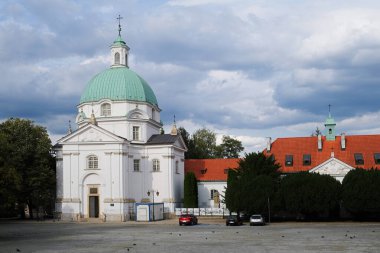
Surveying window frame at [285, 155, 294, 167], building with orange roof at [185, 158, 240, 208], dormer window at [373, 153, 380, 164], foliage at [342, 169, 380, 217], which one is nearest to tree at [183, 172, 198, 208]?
building with orange roof at [185, 158, 240, 208]

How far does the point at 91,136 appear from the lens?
223 feet

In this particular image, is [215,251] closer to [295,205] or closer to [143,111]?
[295,205]

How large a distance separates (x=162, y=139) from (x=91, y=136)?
31.9 feet

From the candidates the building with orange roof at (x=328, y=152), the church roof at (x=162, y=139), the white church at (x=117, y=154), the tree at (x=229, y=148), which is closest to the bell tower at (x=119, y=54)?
the white church at (x=117, y=154)

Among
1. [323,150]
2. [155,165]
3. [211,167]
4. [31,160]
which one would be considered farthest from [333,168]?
[31,160]

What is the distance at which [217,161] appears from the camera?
8131cm

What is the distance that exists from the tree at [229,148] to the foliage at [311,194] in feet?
155

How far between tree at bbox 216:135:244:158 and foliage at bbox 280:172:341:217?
47283mm

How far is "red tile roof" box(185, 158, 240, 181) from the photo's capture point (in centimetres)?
7819

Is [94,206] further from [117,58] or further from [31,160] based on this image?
[117,58]

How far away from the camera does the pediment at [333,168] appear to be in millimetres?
67125

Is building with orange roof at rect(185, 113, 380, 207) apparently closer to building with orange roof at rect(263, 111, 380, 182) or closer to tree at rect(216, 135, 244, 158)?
building with orange roof at rect(263, 111, 380, 182)

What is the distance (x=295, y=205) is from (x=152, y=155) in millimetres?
21944

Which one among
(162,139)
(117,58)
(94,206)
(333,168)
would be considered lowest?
(94,206)
